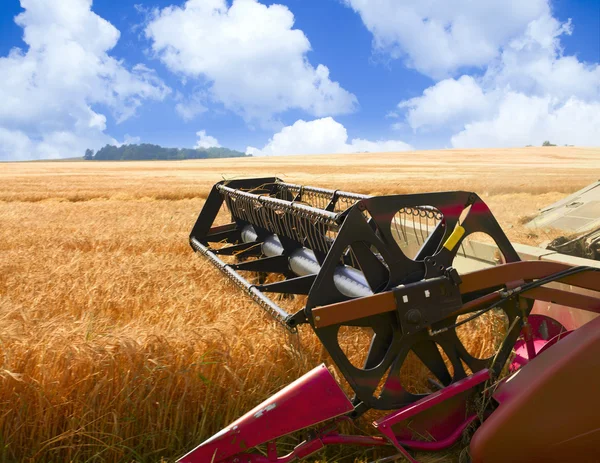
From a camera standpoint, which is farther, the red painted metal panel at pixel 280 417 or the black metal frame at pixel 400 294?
the black metal frame at pixel 400 294

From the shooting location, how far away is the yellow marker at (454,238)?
260cm

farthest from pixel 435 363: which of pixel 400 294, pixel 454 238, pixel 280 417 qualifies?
pixel 280 417

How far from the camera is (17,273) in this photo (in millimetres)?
4863

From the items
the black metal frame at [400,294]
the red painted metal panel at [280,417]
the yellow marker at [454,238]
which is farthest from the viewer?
the yellow marker at [454,238]

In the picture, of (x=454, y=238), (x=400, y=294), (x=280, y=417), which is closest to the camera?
(x=280, y=417)

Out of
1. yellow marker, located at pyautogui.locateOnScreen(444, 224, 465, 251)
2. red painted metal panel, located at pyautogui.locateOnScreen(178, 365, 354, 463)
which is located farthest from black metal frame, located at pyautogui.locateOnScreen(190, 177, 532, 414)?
red painted metal panel, located at pyautogui.locateOnScreen(178, 365, 354, 463)

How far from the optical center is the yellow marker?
8.52ft

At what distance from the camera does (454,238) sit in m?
2.60

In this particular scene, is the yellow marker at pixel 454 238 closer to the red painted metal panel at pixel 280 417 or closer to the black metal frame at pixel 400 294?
the black metal frame at pixel 400 294

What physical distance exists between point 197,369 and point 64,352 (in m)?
0.64

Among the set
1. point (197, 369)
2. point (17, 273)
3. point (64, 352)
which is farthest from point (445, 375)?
point (17, 273)

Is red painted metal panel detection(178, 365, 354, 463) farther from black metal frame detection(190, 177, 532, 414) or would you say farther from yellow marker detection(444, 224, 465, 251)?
yellow marker detection(444, 224, 465, 251)

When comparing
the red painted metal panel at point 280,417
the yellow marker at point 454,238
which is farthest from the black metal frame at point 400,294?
the red painted metal panel at point 280,417

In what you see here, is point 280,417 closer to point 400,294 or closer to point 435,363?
point 400,294
